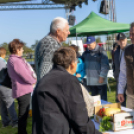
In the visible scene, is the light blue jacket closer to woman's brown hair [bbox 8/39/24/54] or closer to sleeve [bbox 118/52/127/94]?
woman's brown hair [bbox 8/39/24/54]

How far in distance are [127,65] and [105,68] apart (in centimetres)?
151

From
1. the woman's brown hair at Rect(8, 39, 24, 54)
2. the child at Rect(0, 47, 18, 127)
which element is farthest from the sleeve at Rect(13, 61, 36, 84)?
the child at Rect(0, 47, 18, 127)

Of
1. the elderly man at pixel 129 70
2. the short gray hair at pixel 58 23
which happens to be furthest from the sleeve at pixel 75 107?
the elderly man at pixel 129 70

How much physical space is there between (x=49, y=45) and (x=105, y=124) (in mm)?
865

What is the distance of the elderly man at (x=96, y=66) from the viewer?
148 inches

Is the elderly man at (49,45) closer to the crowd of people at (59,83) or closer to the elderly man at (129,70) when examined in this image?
the crowd of people at (59,83)

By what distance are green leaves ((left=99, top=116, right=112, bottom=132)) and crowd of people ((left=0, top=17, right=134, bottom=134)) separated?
146 mm

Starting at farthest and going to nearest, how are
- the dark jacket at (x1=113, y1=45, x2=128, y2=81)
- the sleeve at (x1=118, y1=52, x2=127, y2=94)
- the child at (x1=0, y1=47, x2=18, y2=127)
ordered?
the dark jacket at (x1=113, y1=45, x2=128, y2=81)
the child at (x1=0, y1=47, x2=18, y2=127)
the sleeve at (x1=118, y1=52, x2=127, y2=94)

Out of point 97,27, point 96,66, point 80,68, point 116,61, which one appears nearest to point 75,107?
point 80,68

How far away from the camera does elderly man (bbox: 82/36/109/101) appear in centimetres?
376

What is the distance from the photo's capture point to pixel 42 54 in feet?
6.39

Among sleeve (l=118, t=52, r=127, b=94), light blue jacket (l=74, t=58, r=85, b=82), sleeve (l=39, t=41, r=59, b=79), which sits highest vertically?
sleeve (l=39, t=41, r=59, b=79)

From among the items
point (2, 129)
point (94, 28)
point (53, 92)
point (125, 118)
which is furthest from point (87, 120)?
point (94, 28)

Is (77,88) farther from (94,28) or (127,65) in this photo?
(94,28)
